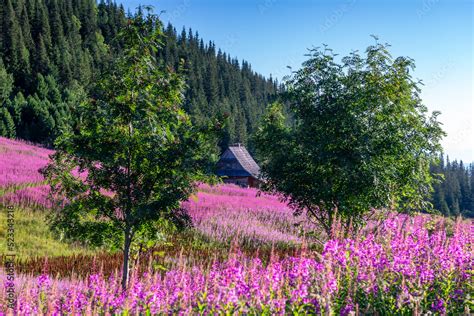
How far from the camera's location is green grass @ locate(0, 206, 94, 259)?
12156 mm

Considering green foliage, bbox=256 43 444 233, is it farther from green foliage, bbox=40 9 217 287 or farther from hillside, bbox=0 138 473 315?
green foliage, bbox=40 9 217 287

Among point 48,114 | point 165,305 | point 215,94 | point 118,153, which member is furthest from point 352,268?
point 215,94

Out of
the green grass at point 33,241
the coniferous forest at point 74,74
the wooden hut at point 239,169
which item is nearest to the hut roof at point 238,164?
the wooden hut at point 239,169

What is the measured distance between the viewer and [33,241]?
42.5 feet

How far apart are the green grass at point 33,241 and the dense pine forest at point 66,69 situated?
2553 cm

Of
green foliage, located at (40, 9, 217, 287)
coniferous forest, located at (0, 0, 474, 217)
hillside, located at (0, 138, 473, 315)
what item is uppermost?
coniferous forest, located at (0, 0, 474, 217)

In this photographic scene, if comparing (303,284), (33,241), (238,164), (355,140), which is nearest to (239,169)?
(238,164)

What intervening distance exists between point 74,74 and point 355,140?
→ 79601 mm

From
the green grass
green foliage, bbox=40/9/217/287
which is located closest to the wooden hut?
the green grass

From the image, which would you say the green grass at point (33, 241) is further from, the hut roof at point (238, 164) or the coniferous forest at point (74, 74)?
the hut roof at point (238, 164)

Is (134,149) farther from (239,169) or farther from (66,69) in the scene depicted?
(66,69)

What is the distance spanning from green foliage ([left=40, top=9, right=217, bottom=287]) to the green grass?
18.1 ft

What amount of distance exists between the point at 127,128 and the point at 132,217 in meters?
1.47

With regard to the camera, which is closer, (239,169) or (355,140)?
(355,140)
